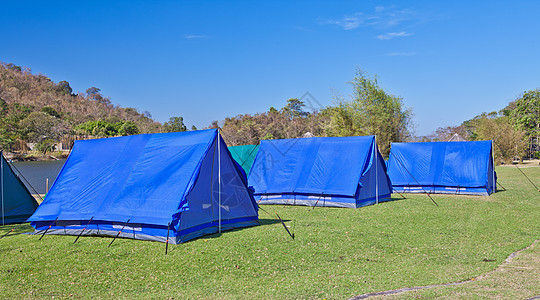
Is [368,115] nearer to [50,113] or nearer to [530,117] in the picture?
[530,117]

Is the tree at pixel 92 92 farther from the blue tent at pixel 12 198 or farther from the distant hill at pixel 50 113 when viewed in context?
the blue tent at pixel 12 198

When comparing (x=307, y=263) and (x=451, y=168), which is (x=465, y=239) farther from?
(x=451, y=168)

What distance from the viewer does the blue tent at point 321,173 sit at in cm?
1373

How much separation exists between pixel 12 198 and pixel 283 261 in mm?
8467

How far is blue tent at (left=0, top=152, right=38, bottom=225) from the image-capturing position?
1091cm

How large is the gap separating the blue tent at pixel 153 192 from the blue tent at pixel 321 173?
14.0ft

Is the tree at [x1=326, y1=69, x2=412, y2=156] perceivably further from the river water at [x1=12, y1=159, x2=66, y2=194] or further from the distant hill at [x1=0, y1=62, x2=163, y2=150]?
the distant hill at [x1=0, y1=62, x2=163, y2=150]

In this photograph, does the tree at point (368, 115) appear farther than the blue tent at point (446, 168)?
Yes

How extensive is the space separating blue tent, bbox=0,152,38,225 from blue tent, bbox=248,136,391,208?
739cm

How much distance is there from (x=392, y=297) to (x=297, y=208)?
8.88 metres

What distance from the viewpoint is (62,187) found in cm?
988

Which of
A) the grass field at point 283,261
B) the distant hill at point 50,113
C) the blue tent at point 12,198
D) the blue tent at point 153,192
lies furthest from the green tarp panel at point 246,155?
the distant hill at point 50,113

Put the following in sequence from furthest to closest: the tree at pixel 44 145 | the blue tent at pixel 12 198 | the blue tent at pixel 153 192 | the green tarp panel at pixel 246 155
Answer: the tree at pixel 44 145 → the green tarp panel at pixel 246 155 → the blue tent at pixel 12 198 → the blue tent at pixel 153 192

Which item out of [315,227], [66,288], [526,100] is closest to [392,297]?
[66,288]
